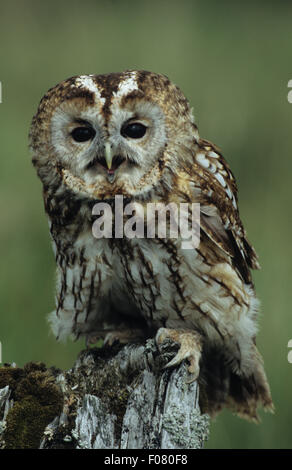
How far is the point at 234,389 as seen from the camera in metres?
2.41

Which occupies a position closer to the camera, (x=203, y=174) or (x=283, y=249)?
(x=203, y=174)

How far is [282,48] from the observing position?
4207 mm

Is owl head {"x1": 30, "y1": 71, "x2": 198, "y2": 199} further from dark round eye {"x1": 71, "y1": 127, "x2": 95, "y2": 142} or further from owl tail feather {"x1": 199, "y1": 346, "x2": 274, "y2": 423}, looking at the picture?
owl tail feather {"x1": 199, "y1": 346, "x2": 274, "y2": 423}

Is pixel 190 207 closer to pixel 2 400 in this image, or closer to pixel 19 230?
pixel 2 400

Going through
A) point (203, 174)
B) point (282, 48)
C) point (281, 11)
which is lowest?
point (203, 174)

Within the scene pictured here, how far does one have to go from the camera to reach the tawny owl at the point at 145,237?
6.23 ft

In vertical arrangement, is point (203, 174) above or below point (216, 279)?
above

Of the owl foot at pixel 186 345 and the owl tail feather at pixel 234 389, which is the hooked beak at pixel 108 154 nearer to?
the owl foot at pixel 186 345

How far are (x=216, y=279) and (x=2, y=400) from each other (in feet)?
2.51

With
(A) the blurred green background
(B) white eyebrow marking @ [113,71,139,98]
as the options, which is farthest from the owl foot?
(B) white eyebrow marking @ [113,71,139,98]

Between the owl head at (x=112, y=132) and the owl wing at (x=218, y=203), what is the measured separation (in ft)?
0.31

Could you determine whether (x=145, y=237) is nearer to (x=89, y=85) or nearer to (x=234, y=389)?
(x=89, y=85)

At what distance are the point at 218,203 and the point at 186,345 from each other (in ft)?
1.56

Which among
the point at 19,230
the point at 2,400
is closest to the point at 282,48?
the point at 19,230
